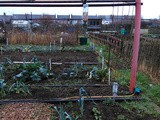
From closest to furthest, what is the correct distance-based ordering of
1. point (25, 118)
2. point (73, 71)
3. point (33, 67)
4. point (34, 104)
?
point (25, 118), point (34, 104), point (33, 67), point (73, 71)

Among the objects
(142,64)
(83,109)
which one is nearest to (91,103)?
(83,109)

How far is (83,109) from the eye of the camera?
3.57 metres

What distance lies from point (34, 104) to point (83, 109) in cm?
79

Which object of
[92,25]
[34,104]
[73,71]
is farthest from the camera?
[92,25]

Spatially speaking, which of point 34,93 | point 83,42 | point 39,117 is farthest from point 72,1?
point 83,42

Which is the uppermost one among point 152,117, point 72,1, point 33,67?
point 72,1

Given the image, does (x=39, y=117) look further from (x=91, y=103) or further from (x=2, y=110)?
(x=91, y=103)

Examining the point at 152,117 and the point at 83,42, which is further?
the point at 83,42

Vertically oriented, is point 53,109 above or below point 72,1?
below

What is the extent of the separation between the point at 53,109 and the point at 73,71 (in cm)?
232

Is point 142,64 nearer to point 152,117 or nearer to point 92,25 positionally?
point 152,117

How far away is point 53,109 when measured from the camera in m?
3.62

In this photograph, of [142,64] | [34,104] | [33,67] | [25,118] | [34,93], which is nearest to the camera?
[25,118]

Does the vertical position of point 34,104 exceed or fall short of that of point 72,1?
it falls short
